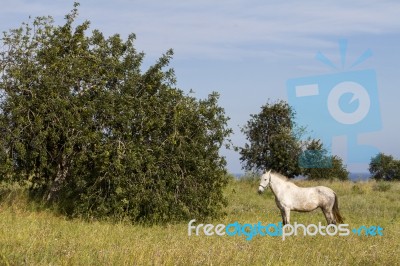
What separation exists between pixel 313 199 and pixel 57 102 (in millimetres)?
8470

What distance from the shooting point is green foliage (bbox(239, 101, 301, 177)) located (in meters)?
45.6

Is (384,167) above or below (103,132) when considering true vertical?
below

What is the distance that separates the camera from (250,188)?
2950 centimetres

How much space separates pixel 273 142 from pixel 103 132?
3024cm

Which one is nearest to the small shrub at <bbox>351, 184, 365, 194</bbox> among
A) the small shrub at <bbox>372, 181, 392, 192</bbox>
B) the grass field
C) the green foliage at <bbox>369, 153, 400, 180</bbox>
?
the small shrub at <bbox>372, 181, 392, 192</bbox>

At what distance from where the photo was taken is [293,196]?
51.8 ft

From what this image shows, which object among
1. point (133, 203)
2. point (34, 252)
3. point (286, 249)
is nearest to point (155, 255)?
point (34, 252)

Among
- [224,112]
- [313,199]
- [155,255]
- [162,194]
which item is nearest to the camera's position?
[155,255]

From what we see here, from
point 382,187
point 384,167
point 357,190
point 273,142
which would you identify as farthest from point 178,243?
point 384,167

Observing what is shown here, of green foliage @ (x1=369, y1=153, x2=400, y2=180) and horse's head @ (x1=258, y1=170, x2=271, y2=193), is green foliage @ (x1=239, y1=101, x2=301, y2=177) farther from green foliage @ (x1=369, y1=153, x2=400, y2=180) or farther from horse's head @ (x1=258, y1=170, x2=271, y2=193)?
green foliage @ (x1=369, y1=153, x2=400, y2=180)

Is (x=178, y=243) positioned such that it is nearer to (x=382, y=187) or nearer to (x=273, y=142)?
(x=382, y=187)

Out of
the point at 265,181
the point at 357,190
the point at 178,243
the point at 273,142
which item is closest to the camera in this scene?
the point at 178,243

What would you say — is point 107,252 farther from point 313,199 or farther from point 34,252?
point 313,199

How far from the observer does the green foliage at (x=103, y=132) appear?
653 inches
